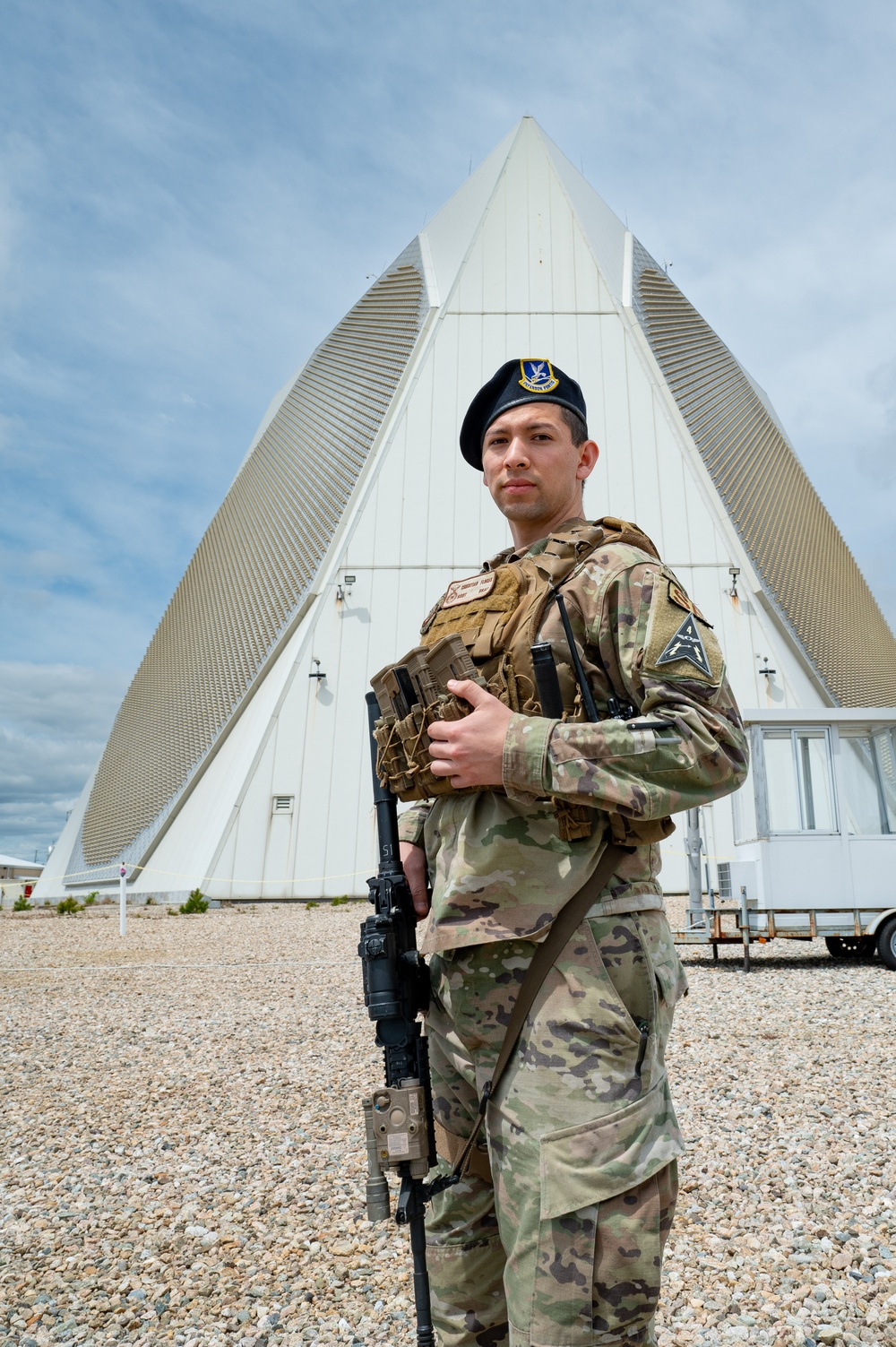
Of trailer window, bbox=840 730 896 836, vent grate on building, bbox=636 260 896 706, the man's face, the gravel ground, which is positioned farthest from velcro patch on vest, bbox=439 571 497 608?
vent grate on building, bbox=636 260 896 706

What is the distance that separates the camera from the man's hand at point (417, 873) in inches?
62.9

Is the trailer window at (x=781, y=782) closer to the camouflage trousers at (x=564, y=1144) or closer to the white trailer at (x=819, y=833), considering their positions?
the white trailer at (x=819, y=833)

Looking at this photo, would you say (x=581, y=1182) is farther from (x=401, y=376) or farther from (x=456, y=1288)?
(x=401, y=376)

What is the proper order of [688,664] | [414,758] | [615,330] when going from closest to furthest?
[688,664] → [414,758] → [615,330]

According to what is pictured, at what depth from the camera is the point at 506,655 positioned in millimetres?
1470

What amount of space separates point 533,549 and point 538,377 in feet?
1.08

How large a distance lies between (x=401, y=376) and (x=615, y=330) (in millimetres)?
3812

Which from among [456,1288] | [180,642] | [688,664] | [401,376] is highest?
[401,376]

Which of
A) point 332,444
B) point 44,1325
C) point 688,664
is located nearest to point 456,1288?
point 688,664

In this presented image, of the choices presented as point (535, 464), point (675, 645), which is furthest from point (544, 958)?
point (535, 464)

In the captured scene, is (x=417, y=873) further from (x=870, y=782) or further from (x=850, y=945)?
(x=850, y=945)

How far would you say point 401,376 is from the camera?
16109 millimetres

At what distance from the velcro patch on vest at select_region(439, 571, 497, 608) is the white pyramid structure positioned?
11.6 metres

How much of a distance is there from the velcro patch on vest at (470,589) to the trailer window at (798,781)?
21.5 feet
